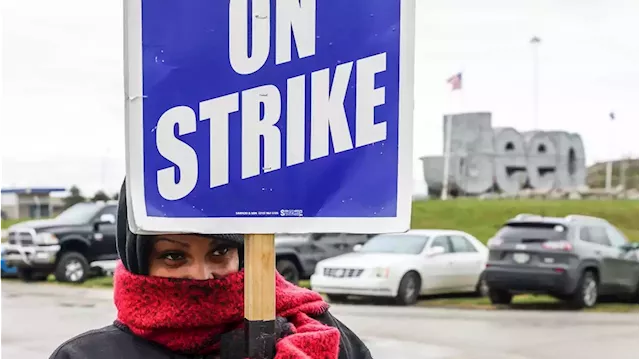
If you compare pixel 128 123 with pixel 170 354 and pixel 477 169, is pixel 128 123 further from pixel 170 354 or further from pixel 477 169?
pixel 477 169

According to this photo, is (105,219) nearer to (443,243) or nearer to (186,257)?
(443,243)

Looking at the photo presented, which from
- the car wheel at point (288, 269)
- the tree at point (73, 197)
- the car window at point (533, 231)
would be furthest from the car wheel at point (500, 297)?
the tree at point (73, 197)

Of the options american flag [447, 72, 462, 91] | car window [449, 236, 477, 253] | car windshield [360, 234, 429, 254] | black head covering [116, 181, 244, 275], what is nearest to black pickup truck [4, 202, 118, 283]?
car windshield [360, 234, 429, 254]

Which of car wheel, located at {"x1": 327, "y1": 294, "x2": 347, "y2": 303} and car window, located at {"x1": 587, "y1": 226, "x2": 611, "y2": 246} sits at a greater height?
car window, located at {"x1": 587, "y1": 226, "x2": 611, "y2": 246}

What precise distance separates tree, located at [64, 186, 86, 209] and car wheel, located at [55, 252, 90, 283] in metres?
4.29

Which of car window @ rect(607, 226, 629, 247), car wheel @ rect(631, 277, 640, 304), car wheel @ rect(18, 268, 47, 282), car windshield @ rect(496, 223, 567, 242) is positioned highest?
car windshield @ rect(496, 223, 567, 242)

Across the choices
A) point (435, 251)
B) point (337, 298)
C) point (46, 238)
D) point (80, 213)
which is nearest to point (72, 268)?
point (46, 238)

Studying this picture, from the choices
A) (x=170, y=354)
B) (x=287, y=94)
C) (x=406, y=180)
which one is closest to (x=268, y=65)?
(x=287, y=94)

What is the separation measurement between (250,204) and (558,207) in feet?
94.5

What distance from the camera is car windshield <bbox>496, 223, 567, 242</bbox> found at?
13.8 m

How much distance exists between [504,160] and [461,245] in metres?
29.4

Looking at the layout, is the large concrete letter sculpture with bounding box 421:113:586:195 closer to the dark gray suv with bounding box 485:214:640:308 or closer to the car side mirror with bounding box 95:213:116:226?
the car side mirror with bounding box 95:213:116:226

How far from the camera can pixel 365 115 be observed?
6.09 feet

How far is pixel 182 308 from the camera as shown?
1.87m
